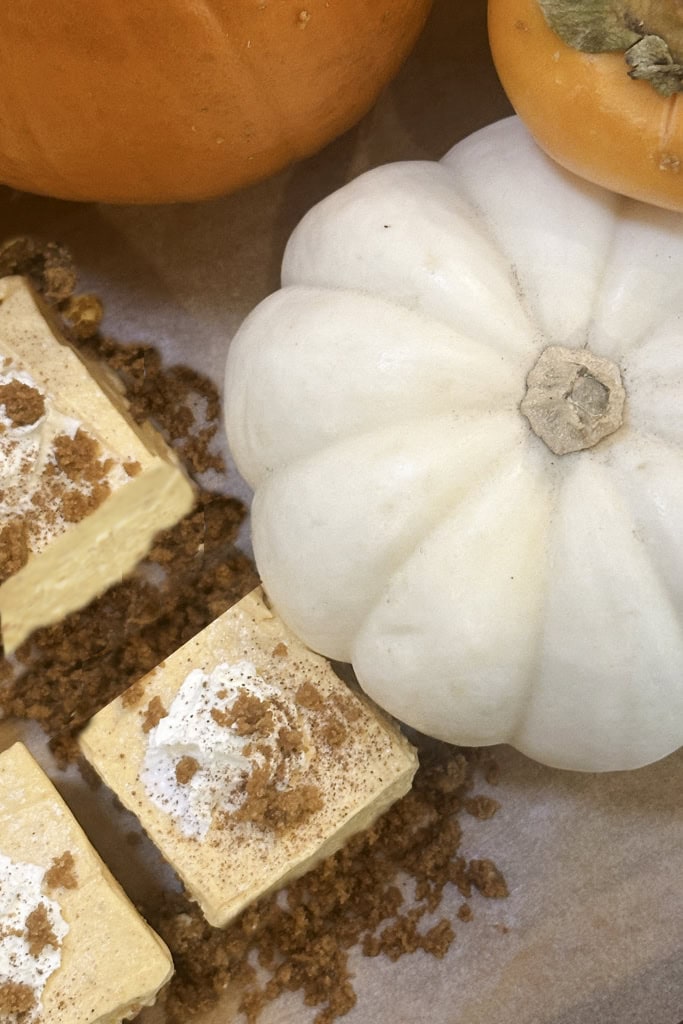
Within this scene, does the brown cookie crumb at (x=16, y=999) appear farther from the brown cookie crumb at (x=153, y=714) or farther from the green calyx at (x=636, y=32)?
the green calyx at (x=636, y=32)

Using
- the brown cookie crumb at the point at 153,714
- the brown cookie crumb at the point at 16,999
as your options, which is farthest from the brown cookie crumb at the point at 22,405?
the brown cookie crumb at the point at 16,999

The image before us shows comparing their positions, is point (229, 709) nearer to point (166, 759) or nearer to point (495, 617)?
point (166, 759)

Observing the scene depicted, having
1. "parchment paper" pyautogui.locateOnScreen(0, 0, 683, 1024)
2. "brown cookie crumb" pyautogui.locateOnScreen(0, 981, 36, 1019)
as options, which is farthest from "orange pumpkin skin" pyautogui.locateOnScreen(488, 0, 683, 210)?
"brown cookie crumb" pyautogui.locateOnScreen(0, 981, 36, 1019)

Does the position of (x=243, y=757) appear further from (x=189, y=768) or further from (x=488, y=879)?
(x=488, y=879)

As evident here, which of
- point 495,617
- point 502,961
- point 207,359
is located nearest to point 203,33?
point 207,359

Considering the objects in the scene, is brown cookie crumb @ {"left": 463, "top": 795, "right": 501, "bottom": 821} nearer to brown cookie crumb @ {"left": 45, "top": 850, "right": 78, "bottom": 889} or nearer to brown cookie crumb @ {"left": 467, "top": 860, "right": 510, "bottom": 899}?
brown cookie crumb @ {"left": 467, "top": 860, "right": 510, "bottom": 899}

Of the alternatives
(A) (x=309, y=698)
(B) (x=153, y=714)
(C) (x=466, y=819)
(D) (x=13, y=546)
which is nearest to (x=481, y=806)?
(C) (x=466, y=819)

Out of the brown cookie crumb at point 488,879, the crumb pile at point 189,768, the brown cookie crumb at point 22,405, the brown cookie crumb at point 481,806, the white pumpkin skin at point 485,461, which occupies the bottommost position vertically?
the brown cookie crumb at point 488,879
